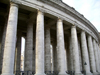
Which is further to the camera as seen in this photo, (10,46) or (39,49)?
(39,49)

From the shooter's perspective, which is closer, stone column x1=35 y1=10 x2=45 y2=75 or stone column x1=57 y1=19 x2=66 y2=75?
stone column x1=35 y1=10 x2=45 y2=75

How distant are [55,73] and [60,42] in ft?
28.5

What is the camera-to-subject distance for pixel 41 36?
2833 centimetres

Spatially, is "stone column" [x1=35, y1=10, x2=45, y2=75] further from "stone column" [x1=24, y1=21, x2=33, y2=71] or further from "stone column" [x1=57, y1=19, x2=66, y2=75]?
"stone column" [x1=24, y1=21, x2=33, y2=71]

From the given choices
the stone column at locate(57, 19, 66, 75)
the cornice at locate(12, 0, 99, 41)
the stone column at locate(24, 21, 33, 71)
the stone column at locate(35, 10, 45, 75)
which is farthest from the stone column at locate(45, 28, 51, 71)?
the stone column at locate(35, 10, 45, 75)

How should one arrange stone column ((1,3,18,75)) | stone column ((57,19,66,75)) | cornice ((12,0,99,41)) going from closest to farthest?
stone column ((1,3,18,75))
cornice ((12,0,99,41))
stone column ((57,19,66,75))

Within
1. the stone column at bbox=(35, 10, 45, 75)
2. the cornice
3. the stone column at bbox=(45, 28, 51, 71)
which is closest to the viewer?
the stone column at bbox=(35, 10, 45, 75)

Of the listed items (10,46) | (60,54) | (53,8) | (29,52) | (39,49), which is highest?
(53,8)

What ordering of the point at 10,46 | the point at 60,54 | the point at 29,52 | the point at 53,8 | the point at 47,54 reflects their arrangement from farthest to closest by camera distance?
1. the point at 47,54
2. the point at 53,8
3. the point at 29,52
4. the point at 60,54
5. the point at 10,46

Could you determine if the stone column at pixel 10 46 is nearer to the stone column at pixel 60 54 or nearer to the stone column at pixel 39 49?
the stone column at pixel 39 49

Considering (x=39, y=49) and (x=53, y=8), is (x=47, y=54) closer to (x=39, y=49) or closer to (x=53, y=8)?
(x=39, y=49)

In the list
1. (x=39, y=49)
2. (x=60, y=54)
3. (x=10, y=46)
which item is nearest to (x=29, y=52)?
(x=39, y=49)

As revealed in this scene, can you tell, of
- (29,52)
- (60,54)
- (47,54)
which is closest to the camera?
(60,54)

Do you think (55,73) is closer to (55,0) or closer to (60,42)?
(60,42)
